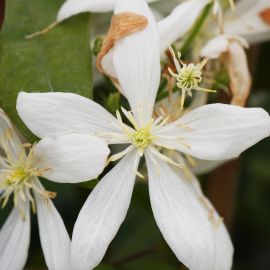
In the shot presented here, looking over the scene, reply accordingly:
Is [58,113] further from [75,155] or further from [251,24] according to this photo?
[251,24]

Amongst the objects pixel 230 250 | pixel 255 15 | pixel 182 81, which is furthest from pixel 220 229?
pixel 255 15

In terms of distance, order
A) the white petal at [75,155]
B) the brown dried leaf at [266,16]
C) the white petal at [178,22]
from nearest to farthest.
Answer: the white petal at [75,155]
the white petal at [178,22]
the brown dried leaf at [266,16]

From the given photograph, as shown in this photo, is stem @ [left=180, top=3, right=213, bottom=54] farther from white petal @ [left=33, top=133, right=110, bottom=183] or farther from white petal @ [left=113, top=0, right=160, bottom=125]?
white petal @ [left=33, top=133, right=110, bottom=183]

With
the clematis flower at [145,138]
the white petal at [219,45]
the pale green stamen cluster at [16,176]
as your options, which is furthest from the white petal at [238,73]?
the pale green stamen cluster at [16,176]

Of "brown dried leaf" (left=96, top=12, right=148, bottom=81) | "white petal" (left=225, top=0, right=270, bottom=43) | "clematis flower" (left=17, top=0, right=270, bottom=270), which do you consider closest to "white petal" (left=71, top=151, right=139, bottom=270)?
"clematis flower" (left=17, top=0, right=270, bottom=270)

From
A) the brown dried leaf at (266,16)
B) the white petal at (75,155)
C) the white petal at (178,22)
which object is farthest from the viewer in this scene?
the brown dried leaf at (266,16)

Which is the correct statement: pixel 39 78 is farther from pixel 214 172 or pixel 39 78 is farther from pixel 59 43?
pixel 214 172

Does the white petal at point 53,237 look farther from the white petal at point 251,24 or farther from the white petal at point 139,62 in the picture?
the white petal at point 251,24
